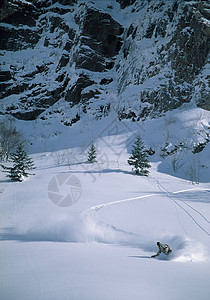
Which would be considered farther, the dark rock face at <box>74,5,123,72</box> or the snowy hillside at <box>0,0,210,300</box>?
the dark rock face at <box>74,5,123,72</box>

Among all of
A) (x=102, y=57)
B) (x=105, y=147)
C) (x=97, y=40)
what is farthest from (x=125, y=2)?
(x=105, y=147)

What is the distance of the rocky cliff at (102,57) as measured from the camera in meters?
31.4

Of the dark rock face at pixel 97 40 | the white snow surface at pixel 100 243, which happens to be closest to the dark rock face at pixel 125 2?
the dark rock face at pixel 97 40

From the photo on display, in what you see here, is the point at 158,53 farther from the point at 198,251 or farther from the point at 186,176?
the point at 198,251

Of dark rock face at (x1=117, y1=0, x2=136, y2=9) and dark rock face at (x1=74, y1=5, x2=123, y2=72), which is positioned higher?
dark rock face at (x1=117, y1=0, x2=136, y2=9)

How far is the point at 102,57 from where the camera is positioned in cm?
4588

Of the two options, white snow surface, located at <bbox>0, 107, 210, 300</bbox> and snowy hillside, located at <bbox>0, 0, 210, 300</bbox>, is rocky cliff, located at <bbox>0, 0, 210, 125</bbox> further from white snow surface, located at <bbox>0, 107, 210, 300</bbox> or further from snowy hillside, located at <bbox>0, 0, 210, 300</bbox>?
white snow surface, located at <bbox>0, 107, 210, 300</bbox>

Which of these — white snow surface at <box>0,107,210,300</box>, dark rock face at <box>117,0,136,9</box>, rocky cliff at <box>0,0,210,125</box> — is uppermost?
dark rock face at <box>117,0,136,9</box>

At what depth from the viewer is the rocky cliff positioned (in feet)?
103

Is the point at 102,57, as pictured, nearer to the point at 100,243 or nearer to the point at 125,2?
the point at 125,2

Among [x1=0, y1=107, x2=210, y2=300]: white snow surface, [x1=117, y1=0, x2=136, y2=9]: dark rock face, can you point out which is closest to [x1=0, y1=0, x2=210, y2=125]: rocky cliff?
[x1=117, y1=0, x2=136, y2=9]: dark rock face

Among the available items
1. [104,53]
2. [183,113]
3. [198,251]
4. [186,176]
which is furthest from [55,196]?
[104,53]

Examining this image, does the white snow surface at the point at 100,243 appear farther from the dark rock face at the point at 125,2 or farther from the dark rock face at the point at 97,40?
the dark rock face at the point at 125,2

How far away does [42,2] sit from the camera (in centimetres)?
5675
